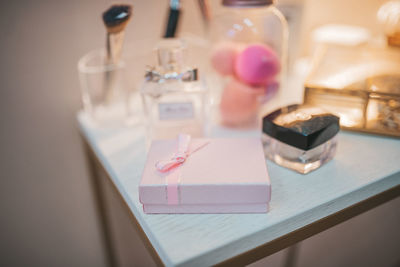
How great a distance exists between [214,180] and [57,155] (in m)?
0.42

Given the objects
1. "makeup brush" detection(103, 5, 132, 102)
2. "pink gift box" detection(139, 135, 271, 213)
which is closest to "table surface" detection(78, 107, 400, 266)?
"pink gift box" detection(139, 135, 271, 213)

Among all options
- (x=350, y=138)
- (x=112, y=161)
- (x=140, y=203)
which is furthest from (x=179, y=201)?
(x=350, y=138)

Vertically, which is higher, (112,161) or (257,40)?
(257,40)

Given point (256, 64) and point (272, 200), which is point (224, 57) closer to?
point (256, 64)

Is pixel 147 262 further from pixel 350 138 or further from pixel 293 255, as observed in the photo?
pixel 350 138

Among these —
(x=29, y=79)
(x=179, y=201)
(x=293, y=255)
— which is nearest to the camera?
(x=179, y=201)

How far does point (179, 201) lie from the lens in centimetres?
38

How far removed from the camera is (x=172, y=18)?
0.54m

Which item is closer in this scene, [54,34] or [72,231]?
[54,34]

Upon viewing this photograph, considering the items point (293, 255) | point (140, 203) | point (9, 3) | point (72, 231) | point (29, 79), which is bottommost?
point (72, 231)

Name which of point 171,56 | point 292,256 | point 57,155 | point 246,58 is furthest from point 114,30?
point 292,256

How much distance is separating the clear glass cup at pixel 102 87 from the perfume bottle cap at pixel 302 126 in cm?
28

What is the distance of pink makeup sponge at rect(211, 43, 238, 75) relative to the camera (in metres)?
0.54

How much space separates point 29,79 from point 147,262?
0.37 m
